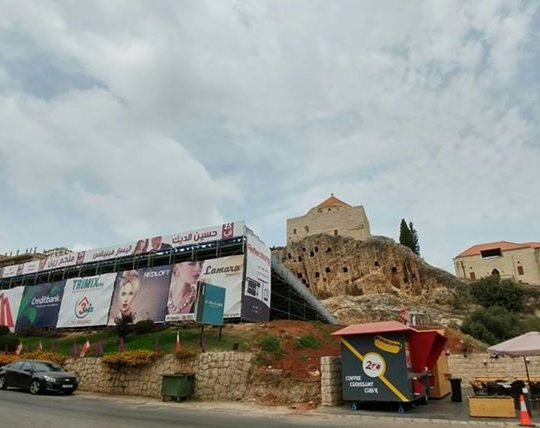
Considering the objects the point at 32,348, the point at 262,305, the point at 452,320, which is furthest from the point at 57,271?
the point at 452,320

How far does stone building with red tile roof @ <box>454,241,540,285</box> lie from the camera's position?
6550 centimetres

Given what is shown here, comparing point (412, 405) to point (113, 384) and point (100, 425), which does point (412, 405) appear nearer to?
point (100, 425)

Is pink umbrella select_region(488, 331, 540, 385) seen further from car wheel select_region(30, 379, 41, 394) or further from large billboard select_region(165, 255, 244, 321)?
car wheel select_region(30, 379, 41, 394)

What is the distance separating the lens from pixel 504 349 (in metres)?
13.7

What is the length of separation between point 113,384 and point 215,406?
6299 mm

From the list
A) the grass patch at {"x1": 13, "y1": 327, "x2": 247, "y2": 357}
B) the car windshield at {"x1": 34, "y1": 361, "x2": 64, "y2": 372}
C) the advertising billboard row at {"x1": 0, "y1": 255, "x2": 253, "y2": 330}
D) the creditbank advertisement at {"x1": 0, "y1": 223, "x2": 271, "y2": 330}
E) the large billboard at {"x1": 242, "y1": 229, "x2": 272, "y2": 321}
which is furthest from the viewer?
the advertising billboard row at {"x1": 0, "y1": 255, "x2": 253, "y2": 330}

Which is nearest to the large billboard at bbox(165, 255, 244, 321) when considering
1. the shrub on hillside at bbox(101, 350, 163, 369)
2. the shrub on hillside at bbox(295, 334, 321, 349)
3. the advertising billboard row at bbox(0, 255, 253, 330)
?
the advertising billboard row at bbox(0, 255, 253, 330)

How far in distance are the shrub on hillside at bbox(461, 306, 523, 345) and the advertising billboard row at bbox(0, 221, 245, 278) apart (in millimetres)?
22373

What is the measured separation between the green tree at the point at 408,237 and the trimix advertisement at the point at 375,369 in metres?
61.9

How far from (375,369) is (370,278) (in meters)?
48.4

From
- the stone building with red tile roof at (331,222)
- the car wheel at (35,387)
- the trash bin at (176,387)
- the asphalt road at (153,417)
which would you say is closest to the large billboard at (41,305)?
the car wheel at (35,387)

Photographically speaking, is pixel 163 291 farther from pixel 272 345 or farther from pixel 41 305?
pixel 41 305

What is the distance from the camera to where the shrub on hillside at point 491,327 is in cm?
3344

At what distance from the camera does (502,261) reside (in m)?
67.9
